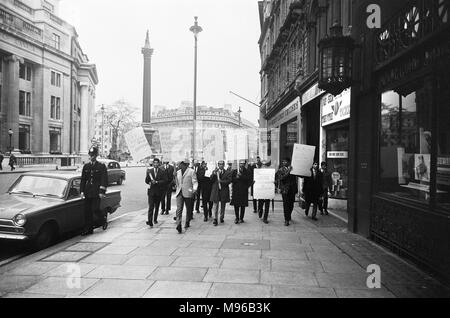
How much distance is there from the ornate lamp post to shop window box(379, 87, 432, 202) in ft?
3.54

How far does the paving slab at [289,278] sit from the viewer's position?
5432 mm

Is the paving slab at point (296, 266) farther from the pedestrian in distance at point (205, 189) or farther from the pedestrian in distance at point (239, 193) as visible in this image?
the pedestrian in distance at point (205, 189)

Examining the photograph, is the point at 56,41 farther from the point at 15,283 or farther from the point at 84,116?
the point at 15,283

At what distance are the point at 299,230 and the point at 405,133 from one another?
3.83 meters

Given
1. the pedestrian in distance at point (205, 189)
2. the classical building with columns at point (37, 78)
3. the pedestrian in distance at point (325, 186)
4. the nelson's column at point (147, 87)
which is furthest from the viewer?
the nelson's column at point (147, 87)

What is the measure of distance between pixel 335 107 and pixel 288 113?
27.3 feet

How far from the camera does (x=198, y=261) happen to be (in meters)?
6.61

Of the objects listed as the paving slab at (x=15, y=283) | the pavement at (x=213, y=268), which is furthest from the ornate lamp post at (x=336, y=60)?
the paving slab at (x=15, y=283)

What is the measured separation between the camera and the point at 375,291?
512cm

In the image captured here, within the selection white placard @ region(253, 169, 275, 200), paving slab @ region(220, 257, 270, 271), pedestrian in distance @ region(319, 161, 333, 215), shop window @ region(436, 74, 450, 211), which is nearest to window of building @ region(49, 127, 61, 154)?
pedestrian in distance @ region(319, 161, 333, 215)

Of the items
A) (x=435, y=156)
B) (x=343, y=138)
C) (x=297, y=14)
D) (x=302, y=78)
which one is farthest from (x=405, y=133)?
(x=297, y=14)

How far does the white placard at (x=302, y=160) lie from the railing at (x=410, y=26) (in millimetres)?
4087

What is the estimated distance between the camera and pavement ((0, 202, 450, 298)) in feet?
16.7
